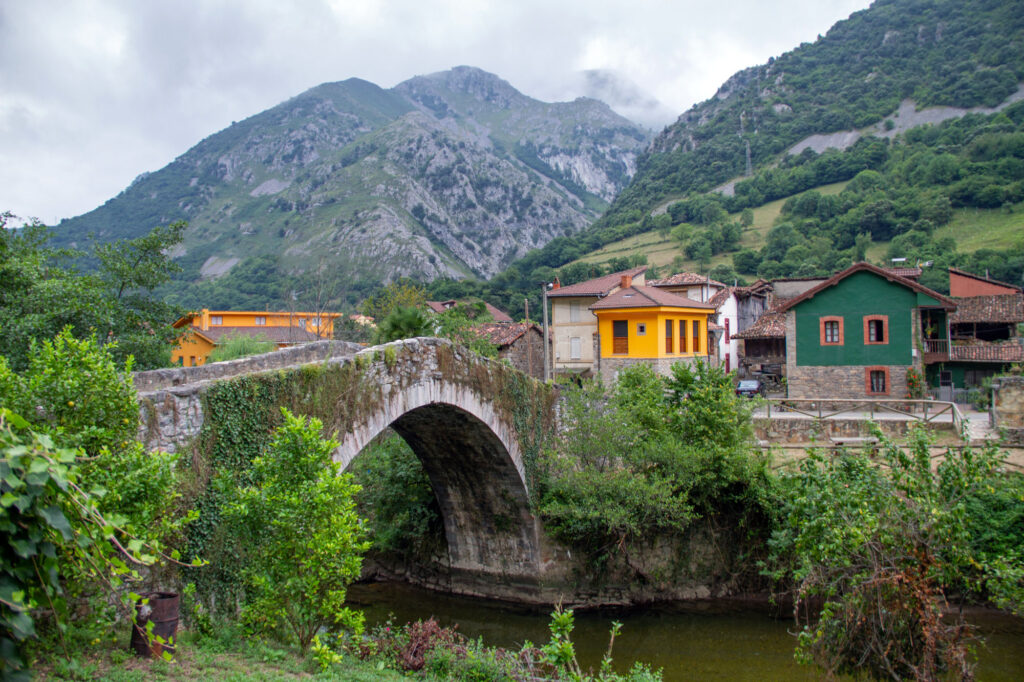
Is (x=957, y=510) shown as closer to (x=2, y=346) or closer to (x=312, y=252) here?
(x=2, y=346)

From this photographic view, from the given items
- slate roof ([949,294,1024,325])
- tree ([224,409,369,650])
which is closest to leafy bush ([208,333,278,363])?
tree ([224,409,369,650])

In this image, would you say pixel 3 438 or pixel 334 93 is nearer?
pixel 3 438

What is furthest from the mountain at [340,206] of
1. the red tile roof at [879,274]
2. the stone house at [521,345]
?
the red tile roof at [879,274]

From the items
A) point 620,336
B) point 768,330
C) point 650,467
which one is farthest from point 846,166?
point 650,467

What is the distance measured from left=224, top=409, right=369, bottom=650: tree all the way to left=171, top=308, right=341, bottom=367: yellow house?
89.6 feet

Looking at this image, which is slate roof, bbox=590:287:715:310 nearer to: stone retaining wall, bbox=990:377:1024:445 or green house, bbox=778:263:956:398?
green house, bbox=778:263:956:398

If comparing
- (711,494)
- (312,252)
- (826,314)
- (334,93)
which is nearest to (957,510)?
(711,494)

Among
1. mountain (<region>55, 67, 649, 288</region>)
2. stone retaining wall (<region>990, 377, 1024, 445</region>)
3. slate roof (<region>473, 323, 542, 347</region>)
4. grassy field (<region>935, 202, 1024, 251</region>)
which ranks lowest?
stone retaining wall (<region>990, 377, 1024, 445</region>)

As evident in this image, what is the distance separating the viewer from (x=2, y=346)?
49.0 feet

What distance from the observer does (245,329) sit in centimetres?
5484

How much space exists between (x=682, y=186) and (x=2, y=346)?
3931 inches

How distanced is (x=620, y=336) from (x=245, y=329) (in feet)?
118

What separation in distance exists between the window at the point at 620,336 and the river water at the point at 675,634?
1638cm

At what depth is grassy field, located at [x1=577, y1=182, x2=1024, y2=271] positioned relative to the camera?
56250 millimetres
